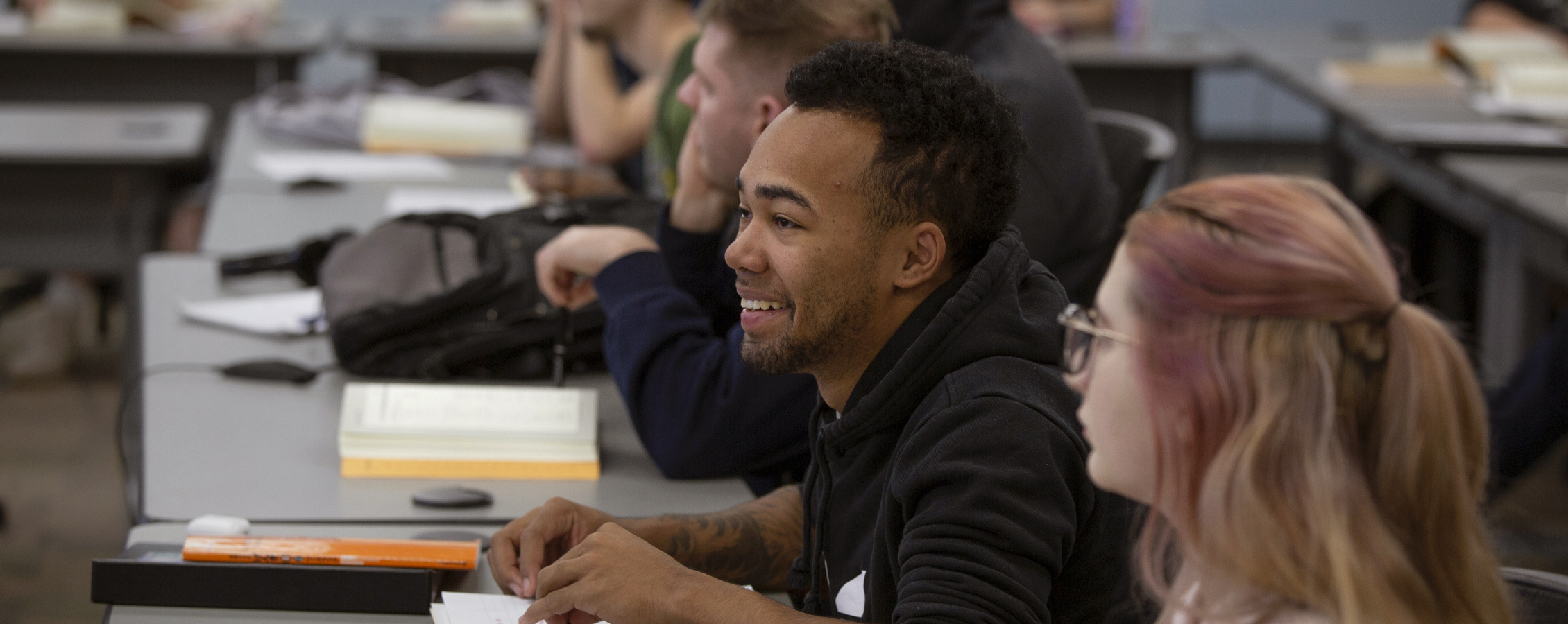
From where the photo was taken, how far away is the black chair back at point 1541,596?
103 centimetres

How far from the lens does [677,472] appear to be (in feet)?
5.13

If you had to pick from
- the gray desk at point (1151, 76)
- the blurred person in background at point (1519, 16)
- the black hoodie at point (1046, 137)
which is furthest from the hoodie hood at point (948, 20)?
the blurred person in background at point (1519, 16)

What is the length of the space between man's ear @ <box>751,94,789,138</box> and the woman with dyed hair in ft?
3.25

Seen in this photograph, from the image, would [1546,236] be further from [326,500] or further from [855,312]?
[326,500]

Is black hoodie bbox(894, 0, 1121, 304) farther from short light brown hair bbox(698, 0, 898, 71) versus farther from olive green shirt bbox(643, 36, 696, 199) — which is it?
olive green shirt bbox(643, 36, 696, 199)

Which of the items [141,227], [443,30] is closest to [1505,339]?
[141,227]

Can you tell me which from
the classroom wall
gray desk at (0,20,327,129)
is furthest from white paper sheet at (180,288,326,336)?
the classroom wall

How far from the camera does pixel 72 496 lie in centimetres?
310

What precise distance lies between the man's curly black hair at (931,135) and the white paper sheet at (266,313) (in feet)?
3.79

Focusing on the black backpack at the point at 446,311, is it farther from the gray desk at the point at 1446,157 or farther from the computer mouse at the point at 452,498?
the gray desk at the point at 1446,157

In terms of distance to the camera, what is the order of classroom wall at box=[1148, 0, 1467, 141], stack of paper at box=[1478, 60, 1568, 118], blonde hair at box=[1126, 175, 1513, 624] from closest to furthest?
blonde hair at box=[1126, 175, 1513, 624], stack of paper at box=[1478, 60, 1568, 118], classroom wall at box=[1148, 0, 1467, 141]

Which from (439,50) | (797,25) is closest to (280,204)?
Answer: (797,25)

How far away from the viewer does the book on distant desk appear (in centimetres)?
155

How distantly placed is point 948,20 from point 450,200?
1.23m
